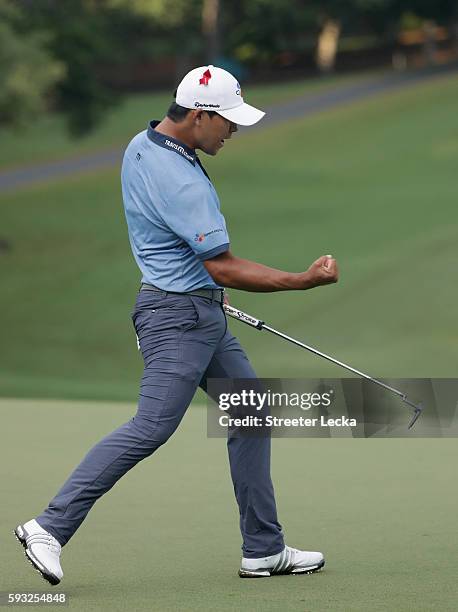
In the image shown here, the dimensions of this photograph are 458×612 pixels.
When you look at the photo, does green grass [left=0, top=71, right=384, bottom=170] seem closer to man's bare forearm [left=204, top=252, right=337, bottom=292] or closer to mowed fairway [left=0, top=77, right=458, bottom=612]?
mowed fairway [left=0, top=77, right=458, bottom=612]

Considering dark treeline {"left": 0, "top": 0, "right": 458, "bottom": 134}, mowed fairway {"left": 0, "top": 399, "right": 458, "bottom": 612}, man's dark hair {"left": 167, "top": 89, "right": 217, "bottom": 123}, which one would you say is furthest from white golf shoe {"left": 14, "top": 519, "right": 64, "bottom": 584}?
dark treeline {"left": 0, "top": 0, "right": 458, "bottom": 134}

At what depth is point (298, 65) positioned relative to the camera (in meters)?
53.4

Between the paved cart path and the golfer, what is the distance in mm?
34115

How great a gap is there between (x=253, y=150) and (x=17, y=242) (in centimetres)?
1014

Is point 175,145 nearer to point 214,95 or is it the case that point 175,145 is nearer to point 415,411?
point 214,95

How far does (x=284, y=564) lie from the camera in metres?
6.11

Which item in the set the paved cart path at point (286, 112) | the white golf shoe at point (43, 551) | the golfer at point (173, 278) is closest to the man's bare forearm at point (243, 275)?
the golfer at point (173, 278)

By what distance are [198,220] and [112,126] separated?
138ft

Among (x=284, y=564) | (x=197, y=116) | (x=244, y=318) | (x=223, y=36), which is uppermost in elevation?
(x=223, y=36)

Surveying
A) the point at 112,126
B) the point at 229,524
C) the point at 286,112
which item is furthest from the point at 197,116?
the point at 112,126

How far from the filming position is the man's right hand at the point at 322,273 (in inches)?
215

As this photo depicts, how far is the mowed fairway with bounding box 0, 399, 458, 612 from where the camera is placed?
557 cm

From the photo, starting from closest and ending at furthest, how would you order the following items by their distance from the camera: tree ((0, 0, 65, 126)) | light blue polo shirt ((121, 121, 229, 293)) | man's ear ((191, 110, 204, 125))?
light blue polo shirt ((121, 121, 229, 293)) < man's ear ((191, 110, 204, 125)) < tree ((0, 0, 65, 126))

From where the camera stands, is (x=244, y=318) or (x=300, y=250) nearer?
(x=244, y=318)
